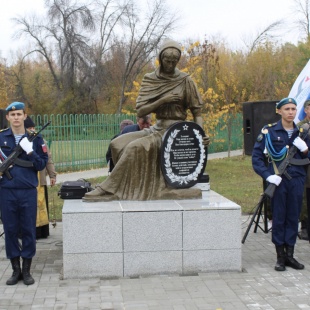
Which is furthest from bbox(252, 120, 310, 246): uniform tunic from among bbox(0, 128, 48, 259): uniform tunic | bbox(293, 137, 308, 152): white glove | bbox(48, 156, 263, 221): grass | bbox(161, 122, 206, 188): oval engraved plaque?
bbox(48, 156, 263, 221): grass

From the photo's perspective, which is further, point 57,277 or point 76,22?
point 76,22

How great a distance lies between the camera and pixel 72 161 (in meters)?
18.8

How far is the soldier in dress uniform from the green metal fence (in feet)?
39.2

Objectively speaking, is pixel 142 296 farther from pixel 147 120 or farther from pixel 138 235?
pixel 147 120

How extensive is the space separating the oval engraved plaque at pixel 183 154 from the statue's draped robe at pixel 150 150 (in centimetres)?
12

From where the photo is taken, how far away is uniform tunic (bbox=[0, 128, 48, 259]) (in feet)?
19.2

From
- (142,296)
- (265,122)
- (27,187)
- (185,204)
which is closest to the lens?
(142,296)

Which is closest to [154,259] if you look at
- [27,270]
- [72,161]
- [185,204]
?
[185,204]

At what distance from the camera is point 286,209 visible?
6.35 meters

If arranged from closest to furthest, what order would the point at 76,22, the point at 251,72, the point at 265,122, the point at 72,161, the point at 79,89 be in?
the point at 265,122 < the point at 72,161 < the point at 251,72 < the point at 76,22 < the point at 79,89

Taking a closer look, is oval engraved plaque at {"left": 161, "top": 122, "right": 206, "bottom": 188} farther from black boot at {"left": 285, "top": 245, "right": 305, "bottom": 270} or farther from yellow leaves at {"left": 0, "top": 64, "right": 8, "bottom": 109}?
yellow leaves at {"left": 0, "top": 64, "right": 8, "bottom": 109}

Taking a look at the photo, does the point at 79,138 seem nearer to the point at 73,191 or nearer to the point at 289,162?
the point at 73,191

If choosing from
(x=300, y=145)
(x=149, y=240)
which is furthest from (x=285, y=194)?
(x=149, y=240)

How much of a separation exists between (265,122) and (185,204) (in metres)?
2.76
